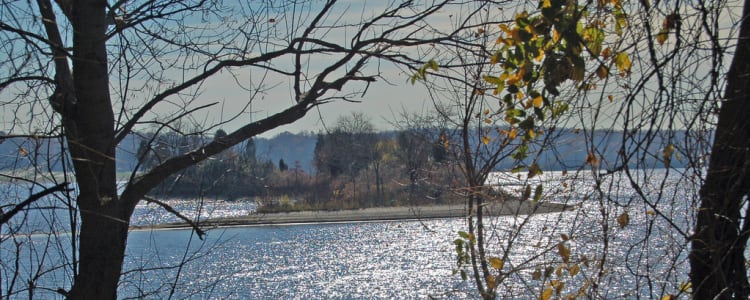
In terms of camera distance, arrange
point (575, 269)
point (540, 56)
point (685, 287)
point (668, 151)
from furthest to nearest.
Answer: point (575, 269)
point (685, 287)
point (540, 56)
point (668, 151)

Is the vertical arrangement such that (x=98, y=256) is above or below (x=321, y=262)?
above

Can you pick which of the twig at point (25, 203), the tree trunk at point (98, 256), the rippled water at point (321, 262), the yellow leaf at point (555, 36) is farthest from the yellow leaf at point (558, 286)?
the rippled water at point (321, 262)

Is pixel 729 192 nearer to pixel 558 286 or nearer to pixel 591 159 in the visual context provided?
pixel 591 159

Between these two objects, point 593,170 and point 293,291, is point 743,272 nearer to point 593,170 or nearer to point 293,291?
point 593,170

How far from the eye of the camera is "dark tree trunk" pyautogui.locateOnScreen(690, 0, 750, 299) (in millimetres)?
2584

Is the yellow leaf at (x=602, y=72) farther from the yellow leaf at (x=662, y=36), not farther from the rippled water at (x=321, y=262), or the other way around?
the rippled water at (x=321, y=262)

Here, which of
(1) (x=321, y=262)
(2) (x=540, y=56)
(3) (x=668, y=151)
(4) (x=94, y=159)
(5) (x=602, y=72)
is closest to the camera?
(3) (x=668, y=151)

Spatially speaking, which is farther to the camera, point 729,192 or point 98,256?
point 98,256

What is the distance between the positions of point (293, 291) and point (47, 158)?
880 inches

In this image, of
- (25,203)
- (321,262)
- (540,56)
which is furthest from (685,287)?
(321,262)

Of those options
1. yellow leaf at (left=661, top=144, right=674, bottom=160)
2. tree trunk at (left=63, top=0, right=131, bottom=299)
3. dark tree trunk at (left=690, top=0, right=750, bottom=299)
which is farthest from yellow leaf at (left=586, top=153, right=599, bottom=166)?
tree trunk at (left=63, top=0, right=131, bottom=299)

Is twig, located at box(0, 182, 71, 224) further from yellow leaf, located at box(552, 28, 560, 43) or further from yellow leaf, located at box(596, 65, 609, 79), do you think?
yellow leaf, located at box(596, 65, 609, 79)

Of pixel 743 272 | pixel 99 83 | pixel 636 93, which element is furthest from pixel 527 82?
pixel 99 83

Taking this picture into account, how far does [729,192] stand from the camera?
2588 mm
